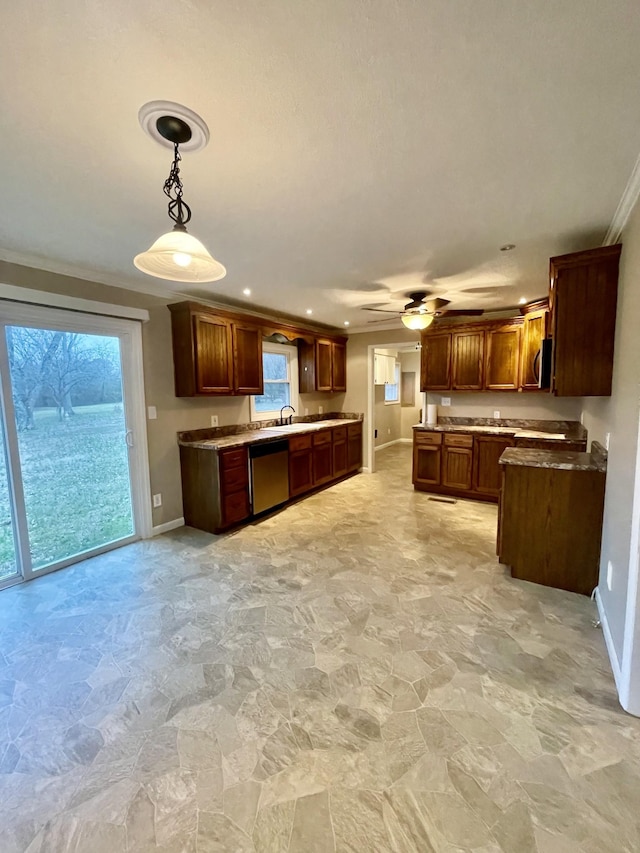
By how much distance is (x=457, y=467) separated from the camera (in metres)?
4.96

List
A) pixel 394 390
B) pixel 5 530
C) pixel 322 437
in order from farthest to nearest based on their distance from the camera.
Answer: pixel 394 390 → pixel 322 437 → pixel 5 530

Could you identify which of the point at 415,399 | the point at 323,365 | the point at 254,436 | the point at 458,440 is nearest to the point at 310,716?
the point at 254,436

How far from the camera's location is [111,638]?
225 centimetres

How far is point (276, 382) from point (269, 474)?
1.74 metres

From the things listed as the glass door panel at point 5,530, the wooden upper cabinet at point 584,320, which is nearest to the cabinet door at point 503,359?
the wooden upper cabinet at point 584,320

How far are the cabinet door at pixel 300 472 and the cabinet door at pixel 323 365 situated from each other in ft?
4.20

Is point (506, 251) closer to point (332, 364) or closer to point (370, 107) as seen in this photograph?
point (370, 107)

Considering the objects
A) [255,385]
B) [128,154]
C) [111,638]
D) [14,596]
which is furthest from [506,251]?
[14,596]

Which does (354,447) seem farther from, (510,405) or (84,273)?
(84,273)

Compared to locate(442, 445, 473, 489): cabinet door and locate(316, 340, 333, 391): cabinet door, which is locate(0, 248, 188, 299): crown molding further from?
locate(442, 445, 473, 489): cabinet door

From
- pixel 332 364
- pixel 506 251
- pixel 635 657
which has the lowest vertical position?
pixel 635 657

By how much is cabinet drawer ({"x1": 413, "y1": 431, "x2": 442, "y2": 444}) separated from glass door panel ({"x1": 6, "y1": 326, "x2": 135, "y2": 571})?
376 centimetres

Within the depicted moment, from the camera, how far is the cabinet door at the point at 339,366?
19.8ft

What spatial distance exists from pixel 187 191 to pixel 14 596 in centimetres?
313
